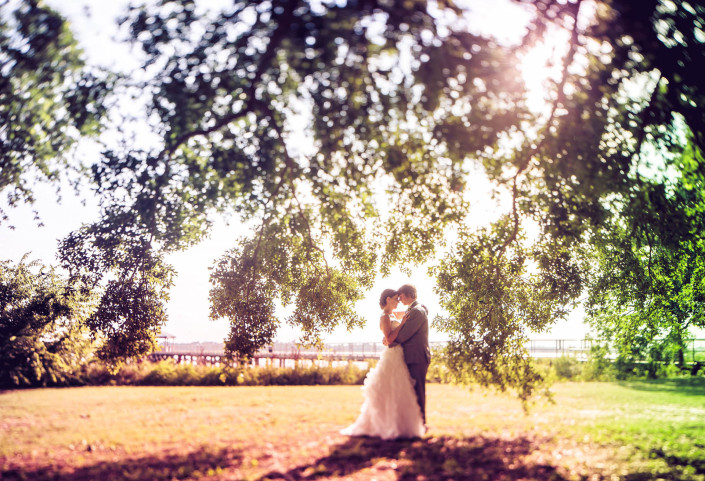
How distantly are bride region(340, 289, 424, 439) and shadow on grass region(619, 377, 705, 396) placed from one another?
44.9 feet

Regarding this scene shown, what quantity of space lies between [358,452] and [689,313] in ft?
51.8

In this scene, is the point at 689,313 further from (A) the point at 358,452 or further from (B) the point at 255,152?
(B) the point at 255,152

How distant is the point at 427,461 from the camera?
697 centimetres

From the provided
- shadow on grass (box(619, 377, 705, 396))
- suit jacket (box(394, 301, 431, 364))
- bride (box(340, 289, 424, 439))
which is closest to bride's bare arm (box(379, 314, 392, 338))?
bride (box(340, 289, 424, 439))

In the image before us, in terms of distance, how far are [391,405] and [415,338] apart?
4.17 feet

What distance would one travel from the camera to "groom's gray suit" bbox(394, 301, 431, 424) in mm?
8711

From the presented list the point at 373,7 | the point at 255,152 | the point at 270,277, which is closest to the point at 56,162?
the point at 255,152

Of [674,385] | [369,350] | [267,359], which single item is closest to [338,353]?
[369,350]

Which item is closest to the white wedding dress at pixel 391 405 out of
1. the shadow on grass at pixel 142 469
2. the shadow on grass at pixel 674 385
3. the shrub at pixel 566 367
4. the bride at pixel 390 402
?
the bride at pixel 390 402

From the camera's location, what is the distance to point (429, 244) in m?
12.2

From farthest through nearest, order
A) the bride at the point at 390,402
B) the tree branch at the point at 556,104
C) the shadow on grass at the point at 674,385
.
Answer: the shadow on grass at the point at 674,385 → the bride at the point at 390,402 → the tree branch at the point at 556,104

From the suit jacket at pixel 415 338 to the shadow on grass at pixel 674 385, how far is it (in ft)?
44.5

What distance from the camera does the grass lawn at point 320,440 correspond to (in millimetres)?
6570

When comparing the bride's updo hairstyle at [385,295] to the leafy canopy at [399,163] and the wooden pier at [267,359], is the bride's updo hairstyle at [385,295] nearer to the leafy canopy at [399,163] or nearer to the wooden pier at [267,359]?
the leafy canopy at [399,163]
